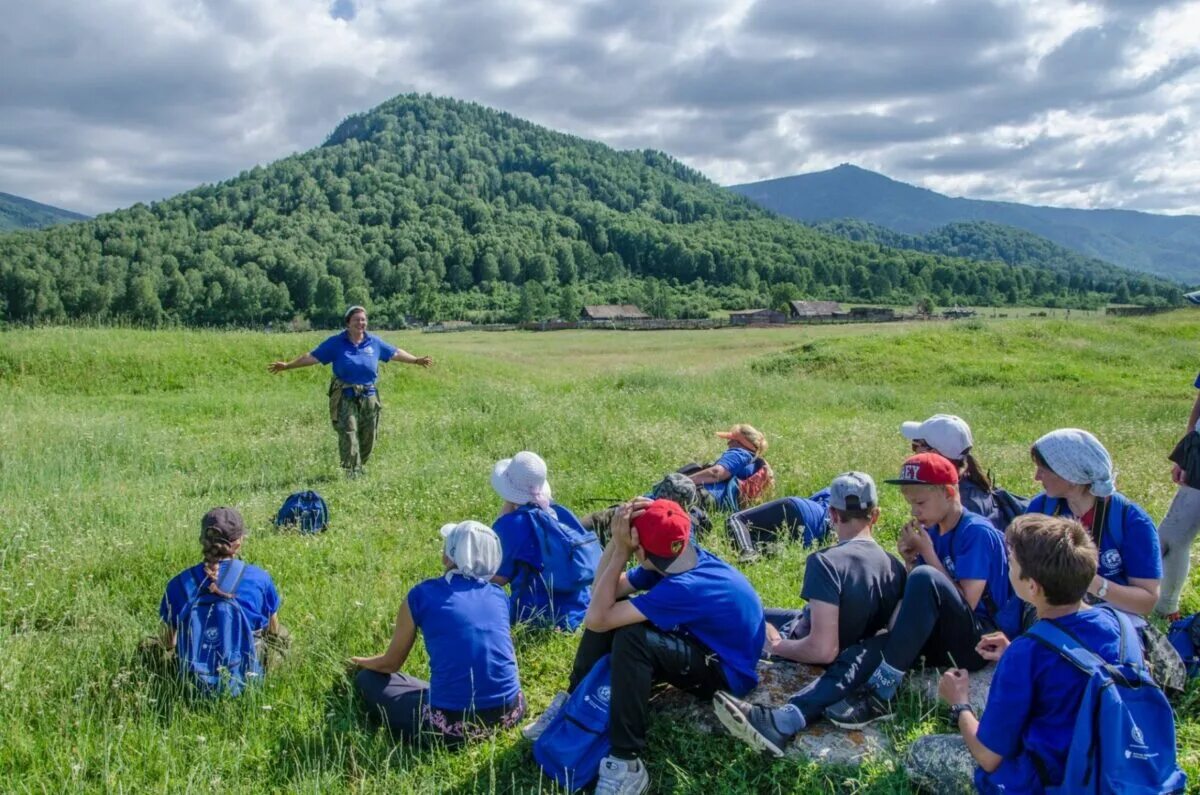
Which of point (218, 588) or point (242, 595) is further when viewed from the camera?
point (242, 595)

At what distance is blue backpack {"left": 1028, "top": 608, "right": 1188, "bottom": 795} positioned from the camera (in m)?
3.05

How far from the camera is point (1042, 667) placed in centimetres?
323

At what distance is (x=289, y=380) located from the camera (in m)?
21.8

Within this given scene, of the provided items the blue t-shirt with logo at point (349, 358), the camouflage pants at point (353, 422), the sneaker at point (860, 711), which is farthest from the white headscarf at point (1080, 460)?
the camouflage pants at point (353, 422)

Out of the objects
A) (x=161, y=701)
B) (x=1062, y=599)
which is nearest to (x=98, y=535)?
(x=161, y=701)

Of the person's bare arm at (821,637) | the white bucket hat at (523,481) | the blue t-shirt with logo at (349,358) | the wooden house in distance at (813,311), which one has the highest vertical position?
the blue t-shirt with logo at (349,358)

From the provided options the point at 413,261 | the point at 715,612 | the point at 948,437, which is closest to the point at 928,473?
the point at 948,437

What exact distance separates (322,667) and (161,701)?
2.95ft

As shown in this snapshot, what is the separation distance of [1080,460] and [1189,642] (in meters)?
1.44

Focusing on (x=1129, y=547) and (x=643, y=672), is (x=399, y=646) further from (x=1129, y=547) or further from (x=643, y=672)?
(x=1129, y=547)

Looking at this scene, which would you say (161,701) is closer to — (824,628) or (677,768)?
(677,768)

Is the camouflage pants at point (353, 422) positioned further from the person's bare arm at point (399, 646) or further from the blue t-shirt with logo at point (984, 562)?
the blue t-shirt with logo at point (984, 562)

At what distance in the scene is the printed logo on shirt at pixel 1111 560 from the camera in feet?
15.6

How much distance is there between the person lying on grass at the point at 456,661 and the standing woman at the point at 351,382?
22.7 ft
